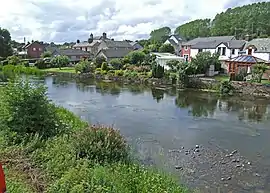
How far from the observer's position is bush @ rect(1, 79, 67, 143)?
11398 millimetres

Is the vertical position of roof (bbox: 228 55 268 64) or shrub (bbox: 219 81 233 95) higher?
roof (bbox: 228 55 268 64)

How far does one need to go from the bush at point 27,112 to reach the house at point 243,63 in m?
24.8

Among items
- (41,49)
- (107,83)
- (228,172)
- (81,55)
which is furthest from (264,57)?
(41,49)

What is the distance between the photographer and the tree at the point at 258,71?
29.8 meters

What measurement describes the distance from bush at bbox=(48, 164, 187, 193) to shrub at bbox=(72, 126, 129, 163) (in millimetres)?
630

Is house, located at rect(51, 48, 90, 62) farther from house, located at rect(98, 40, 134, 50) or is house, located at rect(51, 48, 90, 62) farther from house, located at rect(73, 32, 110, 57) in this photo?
house, located at rect(73, 32, 110, 57)

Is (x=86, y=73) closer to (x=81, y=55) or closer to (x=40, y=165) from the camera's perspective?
(x=81, y=55)

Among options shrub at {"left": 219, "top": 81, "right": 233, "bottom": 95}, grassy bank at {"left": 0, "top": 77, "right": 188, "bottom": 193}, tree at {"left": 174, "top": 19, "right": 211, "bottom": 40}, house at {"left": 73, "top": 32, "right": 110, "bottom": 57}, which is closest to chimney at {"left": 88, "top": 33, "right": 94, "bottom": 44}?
house at {"left": 73, "top": 32, "right": 110, "bottom": 57}

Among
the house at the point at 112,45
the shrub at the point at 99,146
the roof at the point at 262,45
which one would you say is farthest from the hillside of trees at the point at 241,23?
the shrub at the point at 99,146

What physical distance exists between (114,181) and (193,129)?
32.9 feet

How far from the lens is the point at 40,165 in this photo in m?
8.85

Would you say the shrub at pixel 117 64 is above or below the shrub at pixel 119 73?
above

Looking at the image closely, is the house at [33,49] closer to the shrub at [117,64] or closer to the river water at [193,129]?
the shrub at [117,64]

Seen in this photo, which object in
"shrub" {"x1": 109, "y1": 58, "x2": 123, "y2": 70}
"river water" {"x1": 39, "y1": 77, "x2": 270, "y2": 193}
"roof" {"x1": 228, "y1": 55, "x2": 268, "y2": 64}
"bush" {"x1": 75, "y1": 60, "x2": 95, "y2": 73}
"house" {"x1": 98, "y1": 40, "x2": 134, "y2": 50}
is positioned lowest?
"river water" {"x1": 39, "y1": 77, "x2": 270, "y2": 193}
